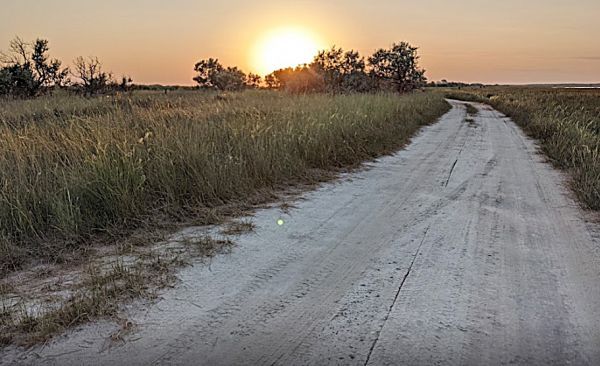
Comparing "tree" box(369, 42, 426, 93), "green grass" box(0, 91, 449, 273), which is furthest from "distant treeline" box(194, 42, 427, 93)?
"green grass" box(0, 91, 449, 273)

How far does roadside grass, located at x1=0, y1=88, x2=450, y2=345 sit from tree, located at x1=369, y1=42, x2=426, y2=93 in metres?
30.9

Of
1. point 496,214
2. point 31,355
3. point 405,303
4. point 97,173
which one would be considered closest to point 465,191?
point 496,214

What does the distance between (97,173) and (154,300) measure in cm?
249

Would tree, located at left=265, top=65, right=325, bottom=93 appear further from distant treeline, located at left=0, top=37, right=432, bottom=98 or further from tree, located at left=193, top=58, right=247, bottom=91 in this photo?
tree, located at left=193, top=58, right=247, bottom=91

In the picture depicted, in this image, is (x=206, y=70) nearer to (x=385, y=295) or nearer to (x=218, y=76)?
(x=218, y=76)

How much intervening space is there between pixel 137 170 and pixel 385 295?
3419 millimetres

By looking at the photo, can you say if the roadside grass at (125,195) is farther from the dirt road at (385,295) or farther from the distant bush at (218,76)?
the distant bush at (218,76)

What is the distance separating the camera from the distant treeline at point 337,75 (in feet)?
88.5

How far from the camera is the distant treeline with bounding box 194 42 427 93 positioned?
27.0 m

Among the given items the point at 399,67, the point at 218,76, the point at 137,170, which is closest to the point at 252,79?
the point at 218,76

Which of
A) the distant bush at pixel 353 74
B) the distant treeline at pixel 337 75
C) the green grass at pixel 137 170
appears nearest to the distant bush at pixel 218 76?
the distant treeline at pixel 337 75

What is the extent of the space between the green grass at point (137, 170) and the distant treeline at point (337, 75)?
45.5 ft

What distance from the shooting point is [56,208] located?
4.89m

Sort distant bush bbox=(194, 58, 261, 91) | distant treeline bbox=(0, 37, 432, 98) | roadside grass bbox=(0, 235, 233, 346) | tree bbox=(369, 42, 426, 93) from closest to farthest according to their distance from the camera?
roadside grass bbox=(0, 235, 233, 346), distant treeline bbox=(0, 37, 432, 98), tree bbox=(369, 42, 426, 93), distant bush bbox=(194, 58, 261, 91)
